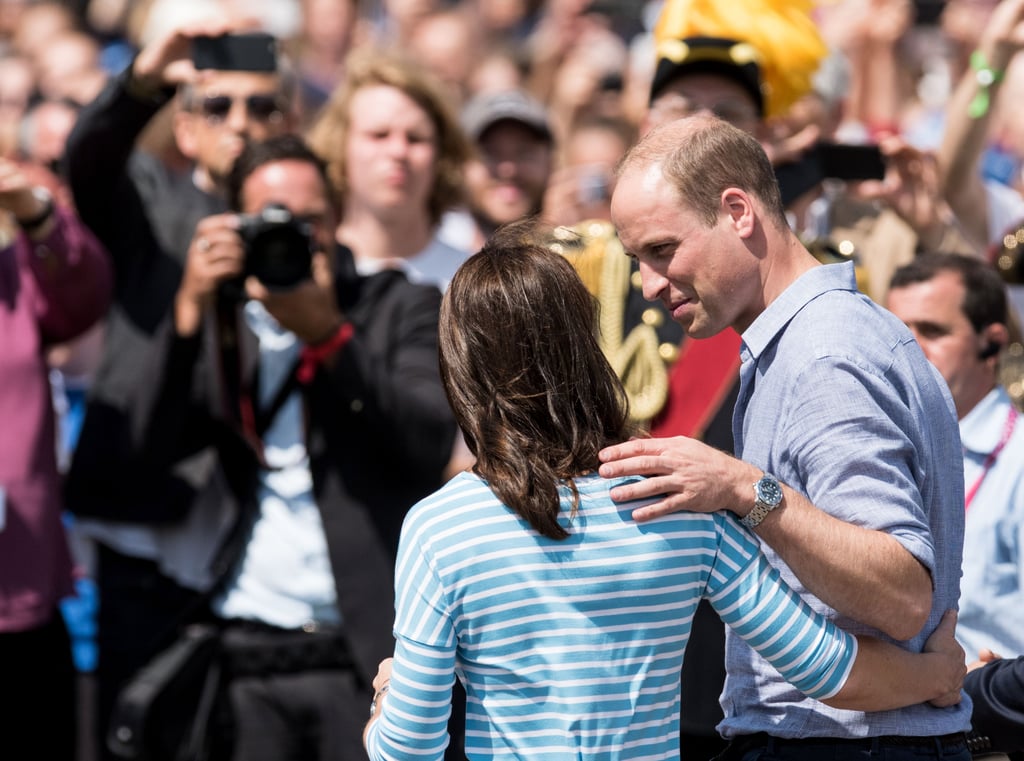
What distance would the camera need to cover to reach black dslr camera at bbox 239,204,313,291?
139 inches

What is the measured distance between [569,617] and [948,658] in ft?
1.89

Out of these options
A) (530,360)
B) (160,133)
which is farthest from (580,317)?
(160,133)

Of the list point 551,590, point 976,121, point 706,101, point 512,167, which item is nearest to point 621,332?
point 706,101

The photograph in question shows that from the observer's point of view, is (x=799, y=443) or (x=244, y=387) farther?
(x=244, y=387)

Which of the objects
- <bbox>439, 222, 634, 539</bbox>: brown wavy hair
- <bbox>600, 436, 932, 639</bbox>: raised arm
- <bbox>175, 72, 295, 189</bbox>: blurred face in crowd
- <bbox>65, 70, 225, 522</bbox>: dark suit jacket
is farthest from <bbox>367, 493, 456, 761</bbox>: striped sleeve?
<bbox>175, 72, 295, 189</bbox>: blurred face in crowd

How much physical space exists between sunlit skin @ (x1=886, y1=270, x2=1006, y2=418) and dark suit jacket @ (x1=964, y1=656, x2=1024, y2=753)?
811 mm

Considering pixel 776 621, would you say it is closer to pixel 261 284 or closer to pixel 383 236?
pixel 261 284

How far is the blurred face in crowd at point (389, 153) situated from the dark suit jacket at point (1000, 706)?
232cm

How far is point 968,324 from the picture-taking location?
3.34 metres

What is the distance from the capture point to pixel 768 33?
13.4ft

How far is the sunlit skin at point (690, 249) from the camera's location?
87.0 inches

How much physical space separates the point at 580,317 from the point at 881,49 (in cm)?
462

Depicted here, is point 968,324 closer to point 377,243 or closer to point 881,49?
point 377,243

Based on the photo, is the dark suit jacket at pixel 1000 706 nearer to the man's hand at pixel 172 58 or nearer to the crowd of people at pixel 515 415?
the crowd of people at pixel 515 415
